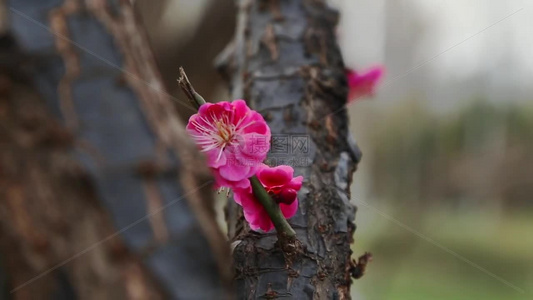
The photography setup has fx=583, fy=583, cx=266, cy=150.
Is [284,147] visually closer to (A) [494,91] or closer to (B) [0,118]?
(B) [0,118]

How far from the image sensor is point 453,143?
1164 mm

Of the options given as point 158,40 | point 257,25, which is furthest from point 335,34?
point 158,40

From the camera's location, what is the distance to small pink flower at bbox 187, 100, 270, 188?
0.19 m

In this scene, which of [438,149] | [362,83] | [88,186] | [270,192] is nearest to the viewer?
[88,186]

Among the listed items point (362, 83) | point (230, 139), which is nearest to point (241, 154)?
point (230, 139)

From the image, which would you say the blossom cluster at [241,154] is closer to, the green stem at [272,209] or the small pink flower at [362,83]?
the green stem at [272,209]

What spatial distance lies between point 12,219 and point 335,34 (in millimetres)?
225

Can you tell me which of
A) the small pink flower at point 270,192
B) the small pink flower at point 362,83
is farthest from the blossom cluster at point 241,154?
the small pink flower at point 362,83

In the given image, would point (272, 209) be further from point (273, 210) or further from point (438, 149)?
point (438, 149)

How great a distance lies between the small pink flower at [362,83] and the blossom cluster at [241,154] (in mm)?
119

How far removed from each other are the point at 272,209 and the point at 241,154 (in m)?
0.02

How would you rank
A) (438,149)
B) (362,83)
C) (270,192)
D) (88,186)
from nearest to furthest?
(88,186)
(270,192)
(362,83)
(438,149)

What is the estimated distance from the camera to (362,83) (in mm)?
319

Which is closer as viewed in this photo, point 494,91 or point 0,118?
point 0,118
